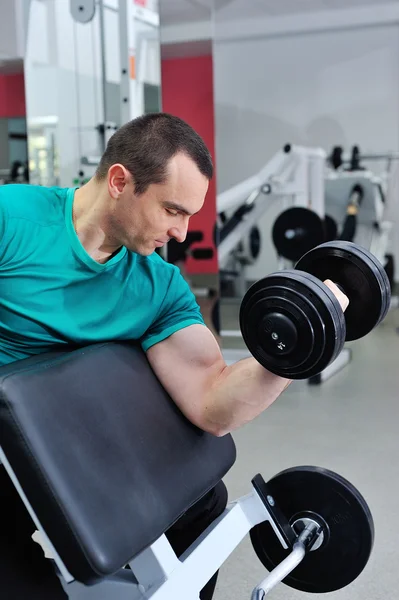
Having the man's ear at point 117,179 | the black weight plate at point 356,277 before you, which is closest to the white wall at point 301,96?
the black weight plate at point 356,277

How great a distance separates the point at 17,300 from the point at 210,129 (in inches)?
248

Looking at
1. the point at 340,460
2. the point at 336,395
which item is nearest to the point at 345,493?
the point at 340,460

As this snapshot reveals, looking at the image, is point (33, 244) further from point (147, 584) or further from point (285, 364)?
point (147, 584)

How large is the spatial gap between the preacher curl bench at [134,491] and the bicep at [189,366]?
0.08 ft

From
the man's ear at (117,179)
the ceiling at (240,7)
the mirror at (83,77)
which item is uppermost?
the ceiling at (240,7)

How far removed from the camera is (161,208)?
109 cm

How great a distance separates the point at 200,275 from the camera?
7.37m

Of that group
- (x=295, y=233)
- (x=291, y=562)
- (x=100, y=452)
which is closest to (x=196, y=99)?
(x=295, y=233)

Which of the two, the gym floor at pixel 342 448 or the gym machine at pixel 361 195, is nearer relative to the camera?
the gym floor at pixel 342 448

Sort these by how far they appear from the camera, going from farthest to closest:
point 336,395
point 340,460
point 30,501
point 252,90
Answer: point 252,90 < point 336,395 < point 340,460 < point 30,501

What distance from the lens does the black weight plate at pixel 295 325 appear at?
3.05ft

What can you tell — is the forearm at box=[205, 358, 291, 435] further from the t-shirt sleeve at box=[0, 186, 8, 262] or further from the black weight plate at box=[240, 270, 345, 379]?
the t-shirt sleeve at box=[0, 186, 8, 262]

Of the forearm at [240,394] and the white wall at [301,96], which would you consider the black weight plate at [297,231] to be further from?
the forearm at [240,394]

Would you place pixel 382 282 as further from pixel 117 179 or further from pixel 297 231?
pixel 297 231
